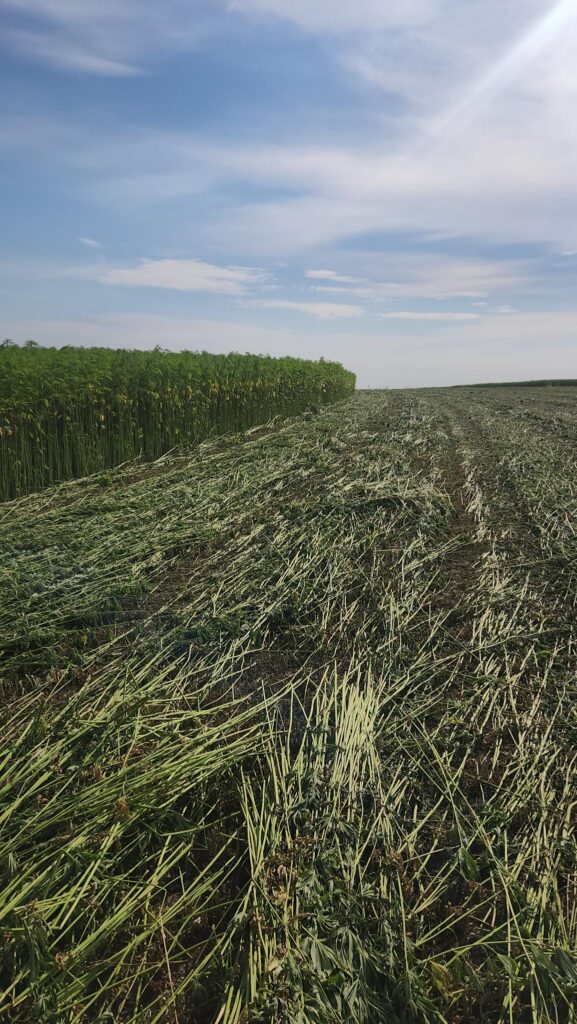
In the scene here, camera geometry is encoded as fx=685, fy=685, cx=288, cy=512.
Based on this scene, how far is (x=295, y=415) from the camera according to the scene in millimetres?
19422

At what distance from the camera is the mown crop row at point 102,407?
9.05 m

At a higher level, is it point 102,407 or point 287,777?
point 102,407

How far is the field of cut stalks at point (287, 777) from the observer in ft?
7.20

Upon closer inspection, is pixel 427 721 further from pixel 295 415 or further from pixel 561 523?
pixel 295 415

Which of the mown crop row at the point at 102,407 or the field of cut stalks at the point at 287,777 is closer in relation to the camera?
the field of cut stalks at the point at 287,777

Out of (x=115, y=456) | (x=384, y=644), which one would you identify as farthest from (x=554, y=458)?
(x=384, y=644)

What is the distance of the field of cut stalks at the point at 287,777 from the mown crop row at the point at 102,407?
297 cm

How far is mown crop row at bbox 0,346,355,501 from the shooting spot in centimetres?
905

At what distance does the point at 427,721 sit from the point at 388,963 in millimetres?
1542

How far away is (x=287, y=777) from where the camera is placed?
9.91 ft

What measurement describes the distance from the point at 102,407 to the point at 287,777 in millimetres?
8284

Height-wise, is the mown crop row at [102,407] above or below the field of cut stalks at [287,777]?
above

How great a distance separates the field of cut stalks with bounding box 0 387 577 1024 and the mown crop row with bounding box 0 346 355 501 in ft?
9.76

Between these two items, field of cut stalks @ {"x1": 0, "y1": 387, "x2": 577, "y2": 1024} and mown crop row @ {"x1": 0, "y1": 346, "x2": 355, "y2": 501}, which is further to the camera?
mown crop row @ {"x1": 0, "y1": 346, "x2": 355, "y2": 501}
